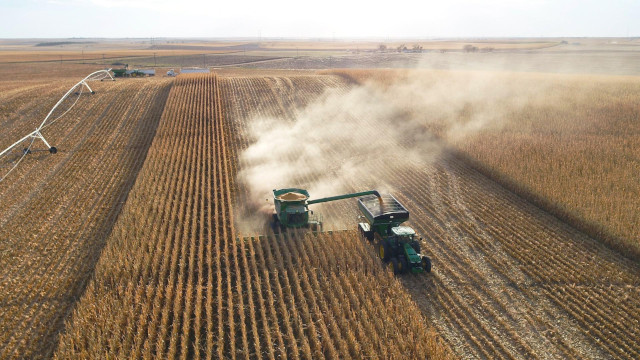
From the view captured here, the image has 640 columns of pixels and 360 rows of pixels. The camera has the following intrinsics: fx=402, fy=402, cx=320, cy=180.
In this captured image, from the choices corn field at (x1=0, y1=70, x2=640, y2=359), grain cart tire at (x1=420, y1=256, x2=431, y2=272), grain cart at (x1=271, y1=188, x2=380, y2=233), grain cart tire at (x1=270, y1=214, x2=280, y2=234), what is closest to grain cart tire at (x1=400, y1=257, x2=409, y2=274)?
corn field at (x1=0, y1=70, x2=640, y2=359)

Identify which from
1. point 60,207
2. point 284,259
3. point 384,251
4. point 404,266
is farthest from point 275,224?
point 60,207

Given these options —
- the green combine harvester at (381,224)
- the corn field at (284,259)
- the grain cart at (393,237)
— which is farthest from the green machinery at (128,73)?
the grain cart at (393,237)

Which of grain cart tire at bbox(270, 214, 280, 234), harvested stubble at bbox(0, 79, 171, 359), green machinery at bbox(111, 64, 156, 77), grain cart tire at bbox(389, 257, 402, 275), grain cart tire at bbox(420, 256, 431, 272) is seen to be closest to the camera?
harvested stubble at bbox(0, 79, 171, 359)

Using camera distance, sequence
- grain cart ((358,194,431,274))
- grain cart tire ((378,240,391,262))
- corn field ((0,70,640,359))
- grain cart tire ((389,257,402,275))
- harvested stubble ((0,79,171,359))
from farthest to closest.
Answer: grain cart tire ((378,240,391,262))
grain cart ((358,194,431,274))
grain cart tire ((389,257,402,275))
harvested stubble ((0,79,171,359))
corn field ((0,70,640,359))

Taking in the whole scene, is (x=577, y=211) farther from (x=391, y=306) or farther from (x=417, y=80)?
(x=417, y=80)

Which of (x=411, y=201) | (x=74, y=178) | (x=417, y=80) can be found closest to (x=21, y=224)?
(x=74, y=178)

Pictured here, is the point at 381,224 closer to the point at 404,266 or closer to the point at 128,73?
the point at 404,266

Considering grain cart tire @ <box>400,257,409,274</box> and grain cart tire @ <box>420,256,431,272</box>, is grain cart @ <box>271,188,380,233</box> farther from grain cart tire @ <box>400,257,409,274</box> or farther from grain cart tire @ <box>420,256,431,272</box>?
grain cart tire @ <box>420,256,431,272</box>

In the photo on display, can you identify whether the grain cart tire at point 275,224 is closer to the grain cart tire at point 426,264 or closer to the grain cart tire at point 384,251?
the grain cart tire at point 384,251
